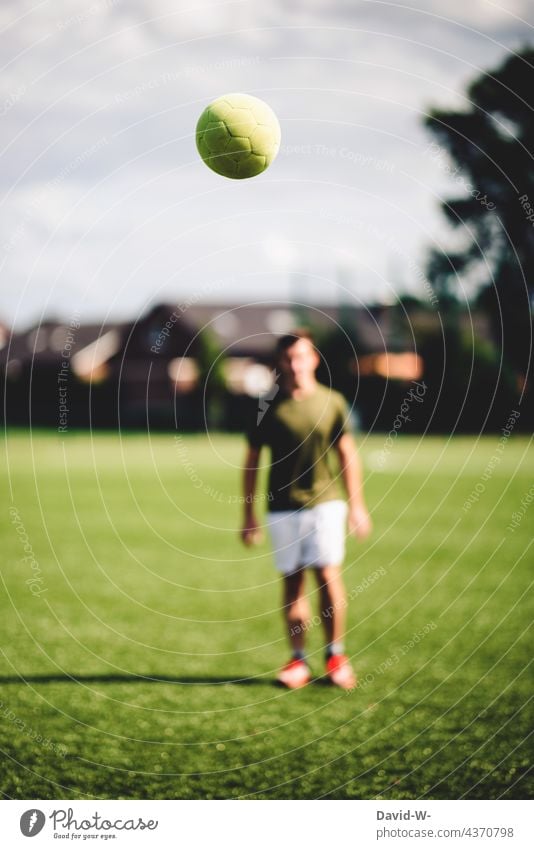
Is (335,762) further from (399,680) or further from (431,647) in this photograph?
(431,647)

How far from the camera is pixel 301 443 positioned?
5352mm

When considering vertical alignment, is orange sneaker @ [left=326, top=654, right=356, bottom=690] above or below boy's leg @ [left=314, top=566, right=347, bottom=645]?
below

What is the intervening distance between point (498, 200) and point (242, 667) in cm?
1905

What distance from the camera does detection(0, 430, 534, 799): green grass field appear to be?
13.9 feet

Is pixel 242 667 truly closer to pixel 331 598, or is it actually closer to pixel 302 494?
pixel 331 598

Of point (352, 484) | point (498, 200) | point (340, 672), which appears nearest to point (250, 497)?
point (352, 484)

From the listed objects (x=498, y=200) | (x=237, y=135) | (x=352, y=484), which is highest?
(x=498, y=200)

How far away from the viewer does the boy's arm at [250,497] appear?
17.7 ft

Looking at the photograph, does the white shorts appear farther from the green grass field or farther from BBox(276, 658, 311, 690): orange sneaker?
the green grass field

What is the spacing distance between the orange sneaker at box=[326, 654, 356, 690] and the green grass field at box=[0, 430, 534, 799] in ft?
0.38

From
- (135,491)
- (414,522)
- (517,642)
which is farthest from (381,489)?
(517,642)
